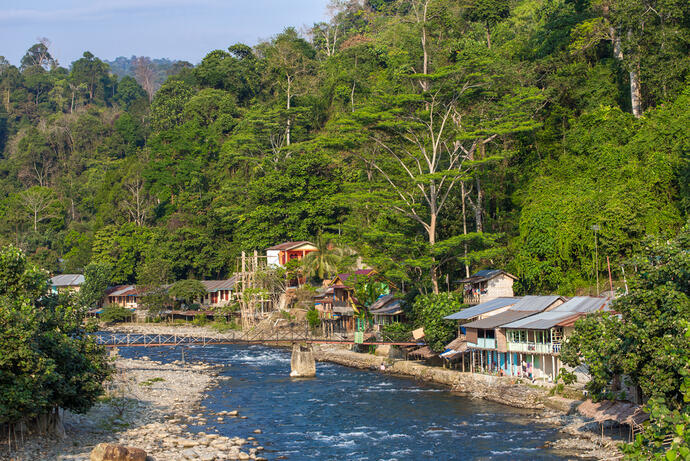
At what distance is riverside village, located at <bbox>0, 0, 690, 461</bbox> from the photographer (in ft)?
86.9

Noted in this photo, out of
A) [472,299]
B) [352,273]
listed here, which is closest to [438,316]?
[472,299]

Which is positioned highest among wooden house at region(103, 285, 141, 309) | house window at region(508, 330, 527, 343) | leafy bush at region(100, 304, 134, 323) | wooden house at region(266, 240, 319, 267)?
wooden house at region(266, 240, 319, 267)

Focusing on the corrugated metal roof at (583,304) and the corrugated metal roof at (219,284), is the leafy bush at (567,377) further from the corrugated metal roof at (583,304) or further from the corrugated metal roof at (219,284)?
the corrugated metal roof at (219,284)

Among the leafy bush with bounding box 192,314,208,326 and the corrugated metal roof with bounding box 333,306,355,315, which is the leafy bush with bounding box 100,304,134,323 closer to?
the leafy bush with bounding box 192,314,208,326

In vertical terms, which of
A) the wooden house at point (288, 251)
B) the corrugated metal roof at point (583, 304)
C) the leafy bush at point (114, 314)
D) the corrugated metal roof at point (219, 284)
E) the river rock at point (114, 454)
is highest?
the wooden house at point (288, 251)

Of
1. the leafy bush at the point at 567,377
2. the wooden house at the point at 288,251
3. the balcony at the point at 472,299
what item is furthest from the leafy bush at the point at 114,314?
the leafy bush at the point at 567,377

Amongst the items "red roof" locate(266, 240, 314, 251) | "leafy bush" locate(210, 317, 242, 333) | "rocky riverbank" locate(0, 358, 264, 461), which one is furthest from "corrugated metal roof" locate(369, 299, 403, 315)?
"leafy bush" locate(210, 317, 242, 333)

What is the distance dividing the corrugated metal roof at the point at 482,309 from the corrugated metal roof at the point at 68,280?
65.2 metres

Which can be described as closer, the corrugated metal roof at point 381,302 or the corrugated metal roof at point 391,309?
the corrugated metal roof at point 391,309

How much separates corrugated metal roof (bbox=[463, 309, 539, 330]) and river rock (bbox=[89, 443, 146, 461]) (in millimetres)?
21810

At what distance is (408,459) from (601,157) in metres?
30.9

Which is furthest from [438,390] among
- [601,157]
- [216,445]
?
[601,157]

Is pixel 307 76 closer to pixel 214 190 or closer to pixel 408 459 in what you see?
pixel 214 190

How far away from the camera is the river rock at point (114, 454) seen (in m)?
24.2
